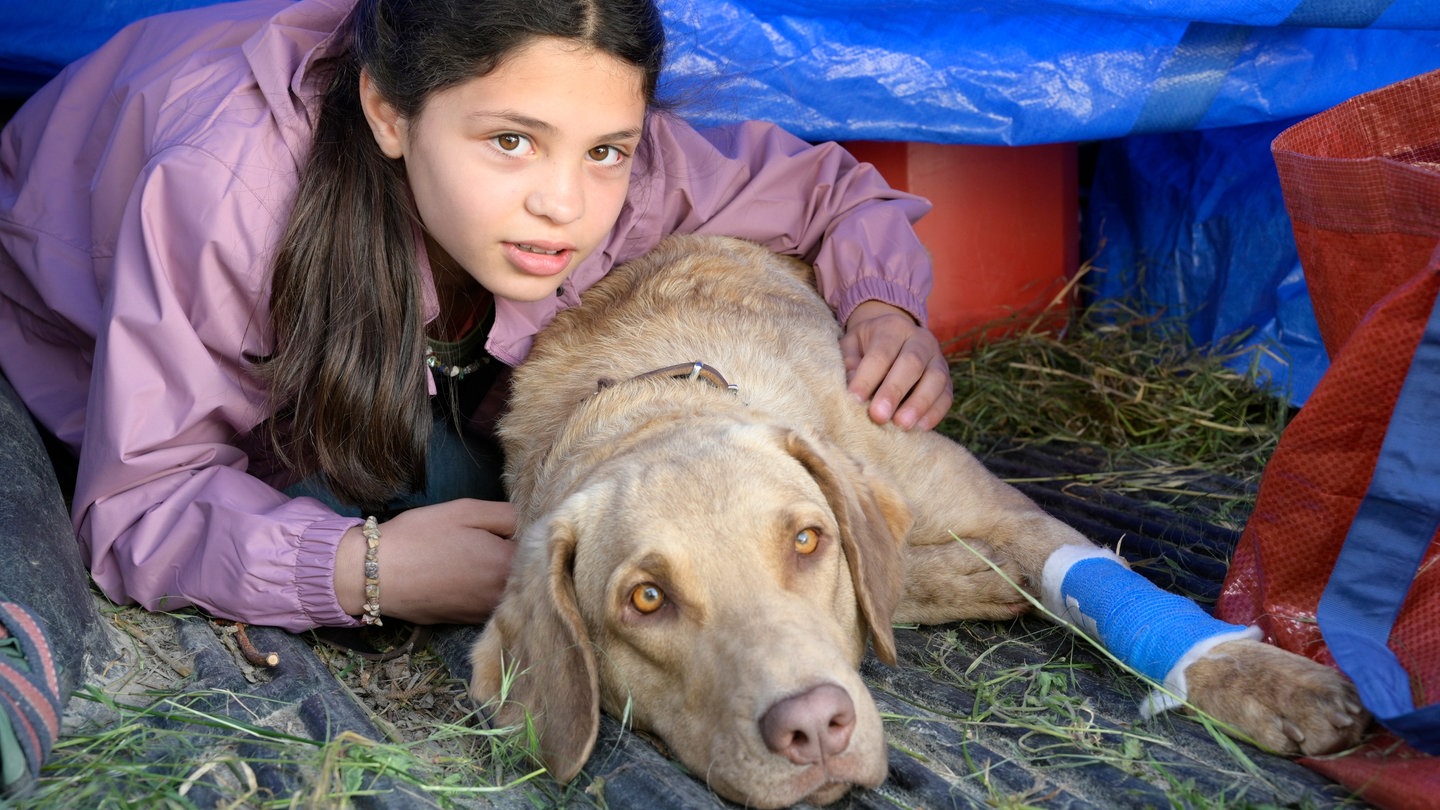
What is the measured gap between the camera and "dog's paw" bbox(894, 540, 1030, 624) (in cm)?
332

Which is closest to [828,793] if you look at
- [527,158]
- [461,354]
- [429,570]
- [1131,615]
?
[1131,615]

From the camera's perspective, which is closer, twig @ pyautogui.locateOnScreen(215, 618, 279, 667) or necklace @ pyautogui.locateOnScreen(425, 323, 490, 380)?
twig @ pyautogui.locateOnScreen(215, 618, 279, 667)

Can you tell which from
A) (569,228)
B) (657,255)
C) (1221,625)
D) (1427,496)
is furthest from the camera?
(657,255)

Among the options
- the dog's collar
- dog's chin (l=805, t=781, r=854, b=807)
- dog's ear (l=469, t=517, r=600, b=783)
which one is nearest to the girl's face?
the dog's collar

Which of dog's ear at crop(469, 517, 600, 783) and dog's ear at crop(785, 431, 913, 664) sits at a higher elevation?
dog's ear at crop(785, 431, 913, 664)

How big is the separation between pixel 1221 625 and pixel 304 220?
2.66m

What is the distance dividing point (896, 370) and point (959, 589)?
0.78 m

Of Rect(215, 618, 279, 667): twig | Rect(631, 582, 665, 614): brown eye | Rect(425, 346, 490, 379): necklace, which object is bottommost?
Rect(215, 618, 279, 667): twig

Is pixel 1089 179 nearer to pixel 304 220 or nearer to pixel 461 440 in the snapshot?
pixel 461 440

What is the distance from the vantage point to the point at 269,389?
359cm

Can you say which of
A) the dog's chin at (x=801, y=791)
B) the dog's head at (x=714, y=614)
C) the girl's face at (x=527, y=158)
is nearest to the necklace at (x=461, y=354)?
the girl's face at (x=527, y=158)

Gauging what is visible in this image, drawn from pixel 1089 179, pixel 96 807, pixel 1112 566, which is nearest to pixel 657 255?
pixel 1112 566

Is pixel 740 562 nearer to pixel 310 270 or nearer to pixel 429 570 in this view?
pixel 429 570

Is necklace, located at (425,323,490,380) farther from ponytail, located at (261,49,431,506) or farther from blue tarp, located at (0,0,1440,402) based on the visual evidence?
blue tarp, located at (0,0,1440,402)
